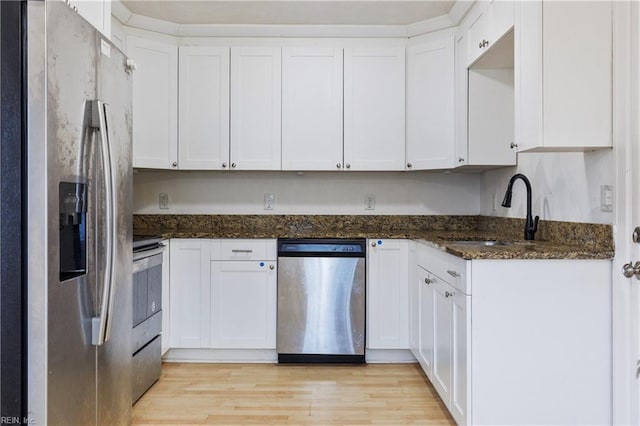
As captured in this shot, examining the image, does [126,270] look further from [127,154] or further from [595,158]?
[595,158]

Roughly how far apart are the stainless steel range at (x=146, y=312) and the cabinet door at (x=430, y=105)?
6.00 feet

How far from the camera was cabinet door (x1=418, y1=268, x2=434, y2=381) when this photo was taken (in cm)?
246

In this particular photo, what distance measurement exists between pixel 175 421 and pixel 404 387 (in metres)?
1.28

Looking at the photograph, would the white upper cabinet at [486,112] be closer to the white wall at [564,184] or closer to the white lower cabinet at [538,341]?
the white wall at [564,184]

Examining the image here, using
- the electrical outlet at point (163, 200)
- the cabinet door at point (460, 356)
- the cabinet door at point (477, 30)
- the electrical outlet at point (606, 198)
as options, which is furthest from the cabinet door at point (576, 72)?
the electrical outlet at point (163, 200)

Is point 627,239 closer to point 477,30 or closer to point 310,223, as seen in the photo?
point 477,30

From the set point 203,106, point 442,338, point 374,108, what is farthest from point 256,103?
point 442,338

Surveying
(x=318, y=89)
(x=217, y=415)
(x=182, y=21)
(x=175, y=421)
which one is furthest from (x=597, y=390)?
(x=182, y=21)

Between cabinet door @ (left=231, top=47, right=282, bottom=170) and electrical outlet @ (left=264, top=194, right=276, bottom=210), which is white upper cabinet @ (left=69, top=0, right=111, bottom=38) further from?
electrical outlet @ (left=264, top=194, right=276, bottom=210)

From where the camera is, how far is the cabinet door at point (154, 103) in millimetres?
3068

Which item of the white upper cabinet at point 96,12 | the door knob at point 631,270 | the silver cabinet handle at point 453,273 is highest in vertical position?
the white upper cabinet at point 96,12

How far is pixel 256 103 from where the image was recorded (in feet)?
10.5

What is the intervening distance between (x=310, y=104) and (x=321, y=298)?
136 centimetres

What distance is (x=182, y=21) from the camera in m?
3.12
